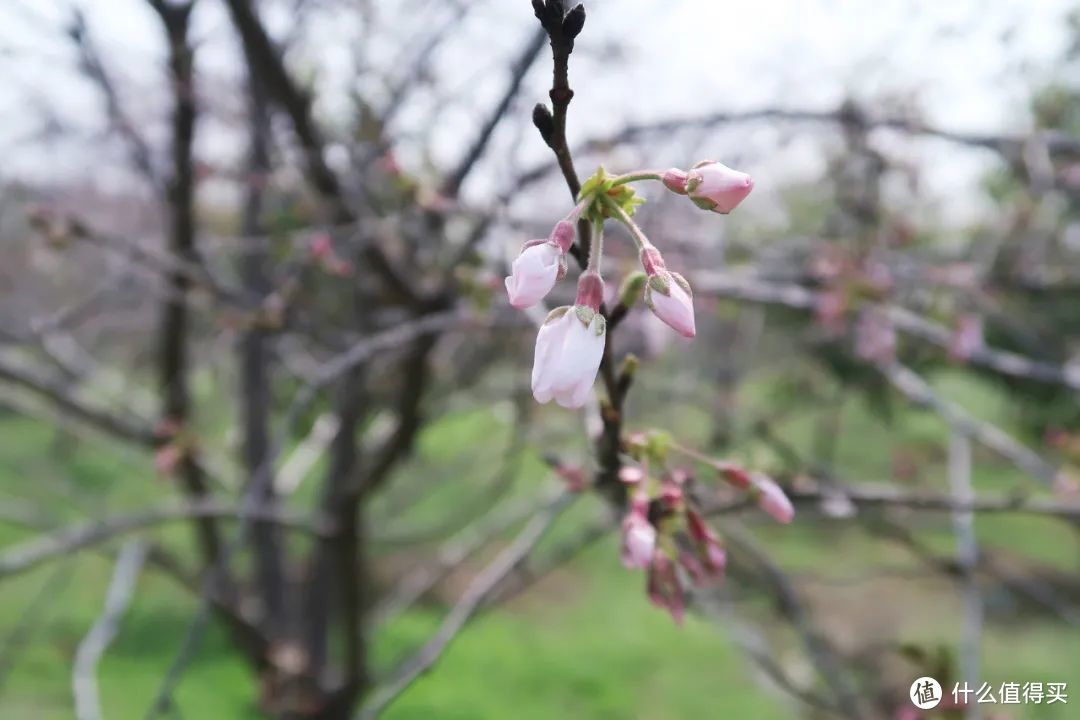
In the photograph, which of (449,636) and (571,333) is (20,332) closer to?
(449,636)

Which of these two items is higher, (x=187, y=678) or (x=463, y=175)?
(x=463, y=175)

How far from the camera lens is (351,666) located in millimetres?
2830

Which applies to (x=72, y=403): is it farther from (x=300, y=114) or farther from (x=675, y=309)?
(x=675, y=309)

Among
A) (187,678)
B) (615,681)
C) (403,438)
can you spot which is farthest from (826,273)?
(187,678)

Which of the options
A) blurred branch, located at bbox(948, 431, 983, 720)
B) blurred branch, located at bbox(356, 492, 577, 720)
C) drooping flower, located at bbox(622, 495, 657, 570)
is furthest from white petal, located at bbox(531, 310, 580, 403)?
blurred branch, located at bbox(948, 431, 983, 720)

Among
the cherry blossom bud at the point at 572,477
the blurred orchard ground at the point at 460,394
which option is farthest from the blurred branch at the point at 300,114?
the cherry blossom bud at the point at 572,477

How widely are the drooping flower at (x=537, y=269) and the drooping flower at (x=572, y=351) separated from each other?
4 cm

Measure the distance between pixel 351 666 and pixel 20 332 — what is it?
1.66 metres

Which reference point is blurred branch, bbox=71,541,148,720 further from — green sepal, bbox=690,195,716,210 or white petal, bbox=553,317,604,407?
green sepal, bbox=690,195,716,210

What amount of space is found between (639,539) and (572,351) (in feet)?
0.86

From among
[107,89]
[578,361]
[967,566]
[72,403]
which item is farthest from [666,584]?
[107,89]

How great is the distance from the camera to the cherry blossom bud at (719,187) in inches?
23.8

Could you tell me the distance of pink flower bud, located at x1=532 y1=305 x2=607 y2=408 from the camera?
1.94ft

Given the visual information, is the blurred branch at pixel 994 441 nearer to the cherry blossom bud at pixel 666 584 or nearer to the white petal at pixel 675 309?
the cherry blossom bud at pixel 666 584
